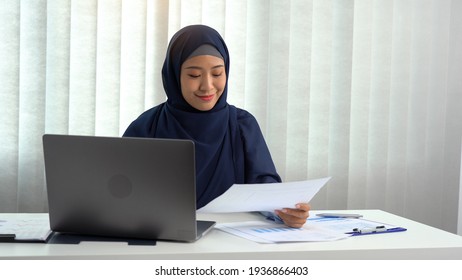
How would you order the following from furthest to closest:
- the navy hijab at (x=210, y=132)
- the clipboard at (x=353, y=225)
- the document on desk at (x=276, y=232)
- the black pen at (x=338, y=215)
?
the navy hijab at (x=210, y=132), the black pen at (x=338, y=215), the clipboard at (x=353, y=225), the document on desk at (x=276, y=232)

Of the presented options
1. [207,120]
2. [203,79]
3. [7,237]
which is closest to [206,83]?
[203,79]

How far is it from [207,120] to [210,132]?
0.04 meters

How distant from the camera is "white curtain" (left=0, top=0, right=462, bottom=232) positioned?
2.88 m

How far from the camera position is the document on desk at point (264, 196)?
1.44m

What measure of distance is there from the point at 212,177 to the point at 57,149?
858 mm

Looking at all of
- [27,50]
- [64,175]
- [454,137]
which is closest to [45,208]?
[27,50]

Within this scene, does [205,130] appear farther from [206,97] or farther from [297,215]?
[297,215]

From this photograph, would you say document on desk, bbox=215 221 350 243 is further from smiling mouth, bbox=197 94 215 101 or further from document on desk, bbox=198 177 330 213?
smiling mouth, bbox=197 94 215 101

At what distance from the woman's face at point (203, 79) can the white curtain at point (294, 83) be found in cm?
99

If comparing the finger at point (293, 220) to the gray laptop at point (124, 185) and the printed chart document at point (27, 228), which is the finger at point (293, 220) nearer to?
the gray laptop at point (124, 185)

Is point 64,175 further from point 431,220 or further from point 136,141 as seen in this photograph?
point 431,220

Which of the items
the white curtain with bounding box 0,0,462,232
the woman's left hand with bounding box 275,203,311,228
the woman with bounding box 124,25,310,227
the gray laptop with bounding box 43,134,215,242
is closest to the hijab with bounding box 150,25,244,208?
the woman with bounding box 124,25,310,227

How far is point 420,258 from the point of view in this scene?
1395mm

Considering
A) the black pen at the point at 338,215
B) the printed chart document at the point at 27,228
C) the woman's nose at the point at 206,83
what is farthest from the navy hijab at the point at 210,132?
the printed chart document at the point at 27,228
